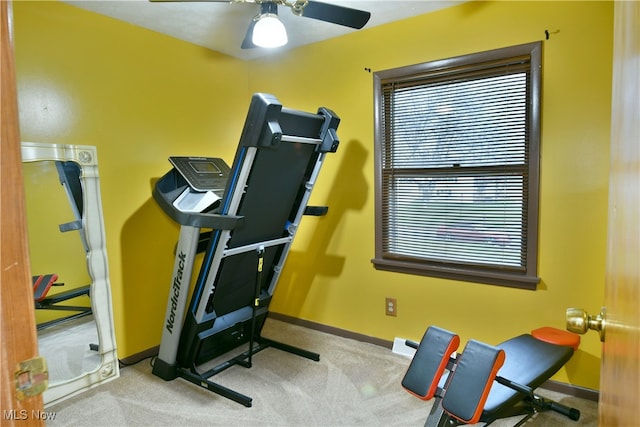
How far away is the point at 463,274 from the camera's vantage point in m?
2.70

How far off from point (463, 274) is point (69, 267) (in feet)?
8.54

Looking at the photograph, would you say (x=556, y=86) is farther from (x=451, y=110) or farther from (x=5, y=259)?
(x=5, y=259)

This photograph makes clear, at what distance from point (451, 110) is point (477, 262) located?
1048mm

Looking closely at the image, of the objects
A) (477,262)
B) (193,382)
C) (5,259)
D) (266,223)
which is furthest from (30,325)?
(477,262)

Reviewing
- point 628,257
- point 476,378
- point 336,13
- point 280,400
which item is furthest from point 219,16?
point 628,257

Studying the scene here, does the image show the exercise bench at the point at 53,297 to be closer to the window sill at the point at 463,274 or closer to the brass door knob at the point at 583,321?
the window sill at the point at 463,274

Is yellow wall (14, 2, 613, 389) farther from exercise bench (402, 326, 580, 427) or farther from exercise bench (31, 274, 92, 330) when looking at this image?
exercise bench (402, 326, 580, 427)

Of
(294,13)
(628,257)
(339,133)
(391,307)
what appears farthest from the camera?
(339,133)

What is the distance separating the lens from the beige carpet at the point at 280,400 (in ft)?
7.17

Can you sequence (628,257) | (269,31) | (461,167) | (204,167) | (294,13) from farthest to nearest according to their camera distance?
(204,167), (461,167), (269,31), (294,13), (628,257)

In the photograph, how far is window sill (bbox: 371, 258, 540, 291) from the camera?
248cm

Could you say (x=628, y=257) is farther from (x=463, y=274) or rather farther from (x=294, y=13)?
(x=463, y=274)

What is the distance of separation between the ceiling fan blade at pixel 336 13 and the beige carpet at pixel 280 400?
214cm

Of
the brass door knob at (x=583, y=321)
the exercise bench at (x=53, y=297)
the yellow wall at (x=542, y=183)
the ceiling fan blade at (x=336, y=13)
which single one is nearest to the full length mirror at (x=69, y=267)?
the exercise bench at (x=53, y=297)
